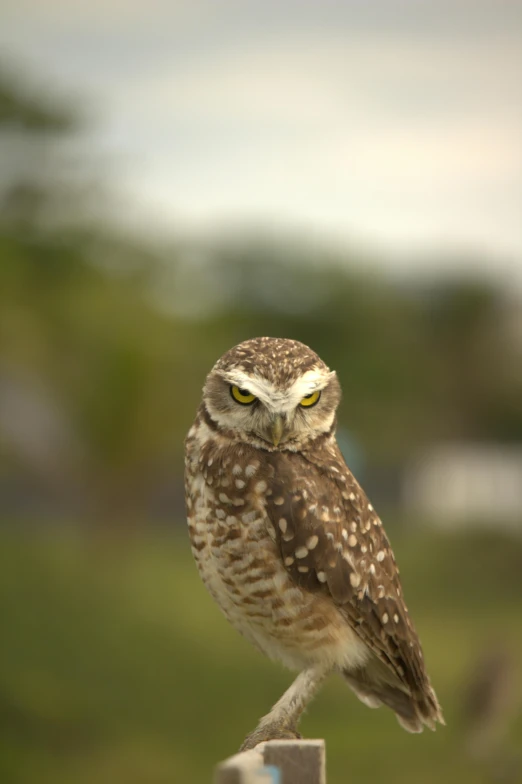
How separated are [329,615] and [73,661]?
39.1ft

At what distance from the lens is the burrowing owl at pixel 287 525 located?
9.45 ft

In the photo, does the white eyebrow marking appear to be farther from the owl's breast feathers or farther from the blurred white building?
the blurred white building

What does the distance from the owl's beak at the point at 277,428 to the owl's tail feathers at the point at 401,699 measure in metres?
1.03

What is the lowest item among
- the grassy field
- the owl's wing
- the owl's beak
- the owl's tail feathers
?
the grassy field

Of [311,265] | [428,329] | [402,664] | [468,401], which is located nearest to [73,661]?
[402,664]

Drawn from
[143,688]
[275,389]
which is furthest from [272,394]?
[143,688]

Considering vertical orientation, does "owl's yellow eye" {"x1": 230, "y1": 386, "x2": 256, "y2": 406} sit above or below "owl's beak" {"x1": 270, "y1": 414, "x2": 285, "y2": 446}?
above

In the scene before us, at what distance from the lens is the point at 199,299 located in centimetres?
2219

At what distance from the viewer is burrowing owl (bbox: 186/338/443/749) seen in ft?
9.45

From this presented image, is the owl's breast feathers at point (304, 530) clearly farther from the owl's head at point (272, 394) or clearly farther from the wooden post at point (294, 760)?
the wooden post at point (294, 760)

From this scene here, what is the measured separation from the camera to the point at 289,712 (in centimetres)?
307

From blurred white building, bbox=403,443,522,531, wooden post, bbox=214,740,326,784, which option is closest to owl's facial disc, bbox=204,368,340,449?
wooden post, bbox=214,740,326,784

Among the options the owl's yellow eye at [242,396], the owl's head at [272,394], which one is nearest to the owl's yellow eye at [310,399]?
the owl's head at [272,394]

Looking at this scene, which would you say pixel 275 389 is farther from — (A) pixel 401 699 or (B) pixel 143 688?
(B) pixel 143 688
